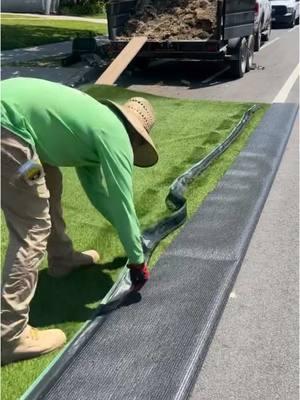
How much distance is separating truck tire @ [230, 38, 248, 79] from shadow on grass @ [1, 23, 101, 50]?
23.1 ft

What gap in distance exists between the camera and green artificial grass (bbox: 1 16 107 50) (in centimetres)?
1746

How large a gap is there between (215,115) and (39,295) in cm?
569

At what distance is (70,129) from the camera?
2736 mm

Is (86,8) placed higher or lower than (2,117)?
lower

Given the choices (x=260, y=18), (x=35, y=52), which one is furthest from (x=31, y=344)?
(x=260, y=18)

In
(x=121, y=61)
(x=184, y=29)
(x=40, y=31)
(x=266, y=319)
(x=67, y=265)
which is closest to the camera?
(x=266, y=319)

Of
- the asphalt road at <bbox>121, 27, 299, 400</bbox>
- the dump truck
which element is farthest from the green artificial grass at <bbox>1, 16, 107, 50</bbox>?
the asphalt road at <bbox>121, 27, 299, 400</bbox>

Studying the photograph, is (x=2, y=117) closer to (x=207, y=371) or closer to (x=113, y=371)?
(x=113, y=371)

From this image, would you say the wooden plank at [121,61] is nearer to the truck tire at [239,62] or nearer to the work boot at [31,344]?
the truck tire at [239,62]

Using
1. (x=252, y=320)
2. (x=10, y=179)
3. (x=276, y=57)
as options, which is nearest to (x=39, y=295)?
(x=10, y=179)

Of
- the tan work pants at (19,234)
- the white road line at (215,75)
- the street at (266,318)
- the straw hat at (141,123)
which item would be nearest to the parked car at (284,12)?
the white road line at (215,75)

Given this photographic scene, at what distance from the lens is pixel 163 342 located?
10.3 ft

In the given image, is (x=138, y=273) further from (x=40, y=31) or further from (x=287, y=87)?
Answer: (x=40, y=31)

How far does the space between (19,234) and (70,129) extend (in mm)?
576
